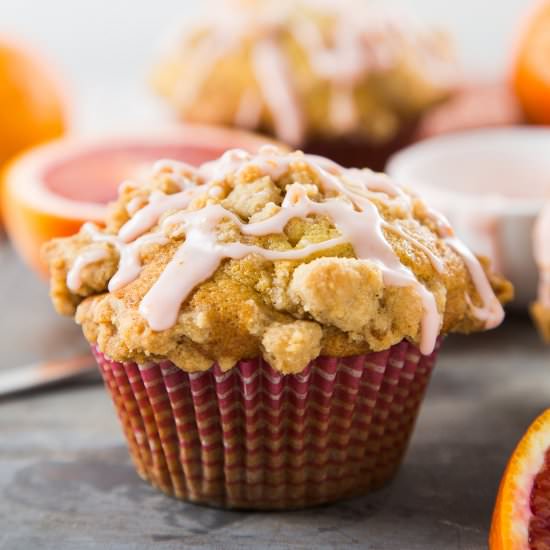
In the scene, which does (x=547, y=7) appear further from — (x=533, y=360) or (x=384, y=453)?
(x=384, y=453)

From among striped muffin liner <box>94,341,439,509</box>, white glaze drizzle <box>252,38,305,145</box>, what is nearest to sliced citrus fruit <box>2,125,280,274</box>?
white glaze drizzle <box>252,38,305,145</box>

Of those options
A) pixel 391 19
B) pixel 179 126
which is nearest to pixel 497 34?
pixel 391 19

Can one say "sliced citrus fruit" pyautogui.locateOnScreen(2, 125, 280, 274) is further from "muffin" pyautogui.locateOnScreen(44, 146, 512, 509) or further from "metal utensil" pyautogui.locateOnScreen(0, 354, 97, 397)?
"muffin" pyautogui.locateOnScreen(44, 146, 512, 509)

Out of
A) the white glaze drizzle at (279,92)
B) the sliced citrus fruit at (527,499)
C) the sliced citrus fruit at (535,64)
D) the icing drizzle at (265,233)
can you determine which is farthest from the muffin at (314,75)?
the sliced citrus fruit at (527,499)

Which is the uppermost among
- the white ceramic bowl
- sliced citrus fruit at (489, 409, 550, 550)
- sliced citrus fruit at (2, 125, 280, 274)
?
sliced citrus fruit at (2, 125, 280, 274)

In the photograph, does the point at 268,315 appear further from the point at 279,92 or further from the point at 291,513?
the point at 279,92

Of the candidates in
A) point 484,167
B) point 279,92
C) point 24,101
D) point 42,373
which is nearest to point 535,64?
point 484,167
